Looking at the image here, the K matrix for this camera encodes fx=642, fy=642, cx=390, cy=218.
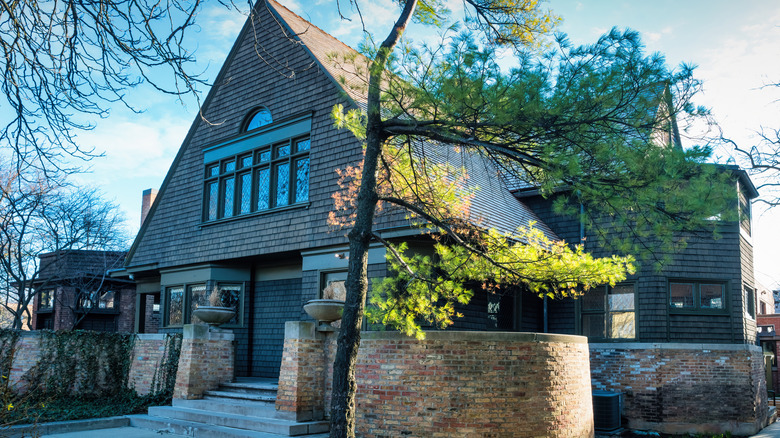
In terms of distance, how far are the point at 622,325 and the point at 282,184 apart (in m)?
8.28

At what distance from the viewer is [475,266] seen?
917cm

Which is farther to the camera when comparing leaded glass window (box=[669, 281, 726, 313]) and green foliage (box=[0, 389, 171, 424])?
leaded glass window (box=[669, 281, 726, 313])

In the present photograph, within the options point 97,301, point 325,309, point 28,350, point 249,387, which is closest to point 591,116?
point 325,309

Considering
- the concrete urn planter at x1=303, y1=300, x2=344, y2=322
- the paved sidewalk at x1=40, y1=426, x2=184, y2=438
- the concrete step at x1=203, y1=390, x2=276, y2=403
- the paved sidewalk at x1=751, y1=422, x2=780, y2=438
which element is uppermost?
the concrete urn planter at x1=303, y1=300, x2=344, y2=322

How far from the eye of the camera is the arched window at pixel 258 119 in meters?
15.6

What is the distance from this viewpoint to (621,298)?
47.3 feet

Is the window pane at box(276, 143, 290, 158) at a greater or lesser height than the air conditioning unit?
greater

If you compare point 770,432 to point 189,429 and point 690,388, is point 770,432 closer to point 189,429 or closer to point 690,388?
point 690,388

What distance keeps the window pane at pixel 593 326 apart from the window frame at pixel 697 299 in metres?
1.48

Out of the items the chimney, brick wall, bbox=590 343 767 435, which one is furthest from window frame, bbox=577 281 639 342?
the chimney

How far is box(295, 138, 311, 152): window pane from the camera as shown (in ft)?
47.1

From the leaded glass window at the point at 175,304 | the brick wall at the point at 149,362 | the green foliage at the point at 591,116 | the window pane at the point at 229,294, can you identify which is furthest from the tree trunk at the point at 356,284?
the leaded glass window at the point at 175,304

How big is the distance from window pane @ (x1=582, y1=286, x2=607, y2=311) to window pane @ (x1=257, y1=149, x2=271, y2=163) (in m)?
8.02

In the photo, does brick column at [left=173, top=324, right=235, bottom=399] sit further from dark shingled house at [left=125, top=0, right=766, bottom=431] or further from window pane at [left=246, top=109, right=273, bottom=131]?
window pane at [left=246, top=109, right=273, bottom=131]
